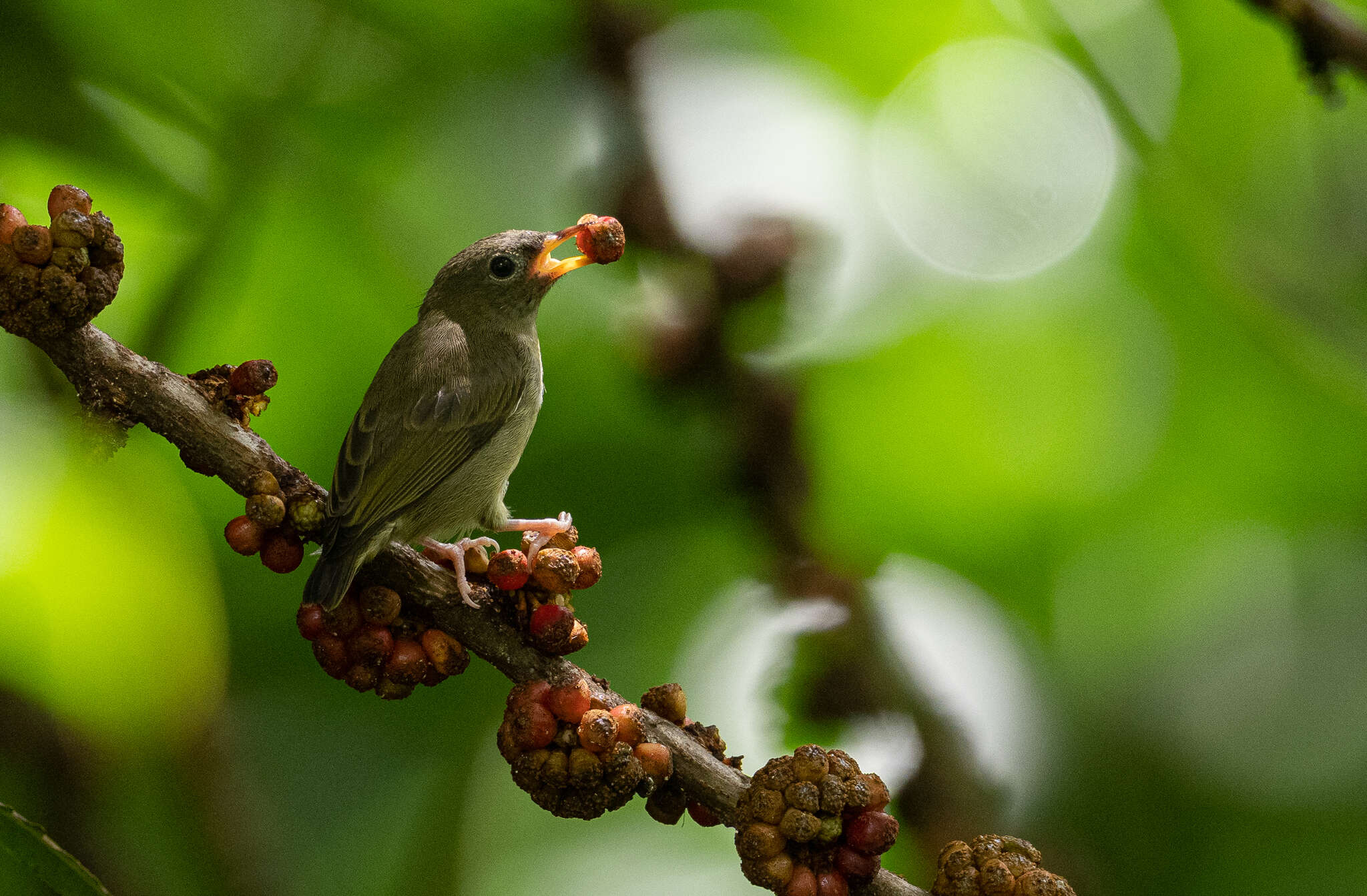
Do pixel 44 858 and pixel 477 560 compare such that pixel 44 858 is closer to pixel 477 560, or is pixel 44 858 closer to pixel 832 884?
pixel 477 560

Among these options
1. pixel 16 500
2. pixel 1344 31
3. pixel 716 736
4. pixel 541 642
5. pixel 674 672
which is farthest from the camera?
pixel 674 672

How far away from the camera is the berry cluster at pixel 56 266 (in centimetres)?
128

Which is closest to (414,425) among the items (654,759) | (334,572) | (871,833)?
(334,572)

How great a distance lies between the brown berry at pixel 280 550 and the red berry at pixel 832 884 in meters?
0.79

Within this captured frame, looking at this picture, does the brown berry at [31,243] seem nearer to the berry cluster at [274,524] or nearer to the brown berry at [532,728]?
the berry cluster at [274,524]

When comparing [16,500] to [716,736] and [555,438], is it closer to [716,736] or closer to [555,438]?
[555,438]

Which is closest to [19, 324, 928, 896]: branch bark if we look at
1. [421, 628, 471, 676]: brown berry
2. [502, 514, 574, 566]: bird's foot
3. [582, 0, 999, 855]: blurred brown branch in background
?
[421, 628, 471, 676]: brown berry

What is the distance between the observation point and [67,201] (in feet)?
4.33

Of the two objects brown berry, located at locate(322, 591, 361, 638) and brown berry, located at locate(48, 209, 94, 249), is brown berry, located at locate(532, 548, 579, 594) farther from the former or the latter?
brown berry, located at locate(48, 209, 94, 249)

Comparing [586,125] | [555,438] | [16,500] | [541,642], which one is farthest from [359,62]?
[541,642]

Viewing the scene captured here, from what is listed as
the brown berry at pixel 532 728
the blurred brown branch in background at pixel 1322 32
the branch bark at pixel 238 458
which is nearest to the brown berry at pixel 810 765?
the branch bark at pixel 238 458

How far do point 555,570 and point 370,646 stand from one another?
263 millimetres

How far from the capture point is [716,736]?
1.55 m

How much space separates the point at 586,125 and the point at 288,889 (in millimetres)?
2038
